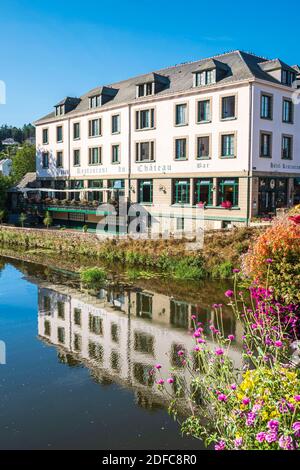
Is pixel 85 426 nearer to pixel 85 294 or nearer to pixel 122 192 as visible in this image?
pixel 85 294

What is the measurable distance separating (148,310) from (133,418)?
804 centimetres

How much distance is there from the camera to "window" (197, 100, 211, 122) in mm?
31381

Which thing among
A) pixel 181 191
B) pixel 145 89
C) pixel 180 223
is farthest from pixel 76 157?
pixel 180 223

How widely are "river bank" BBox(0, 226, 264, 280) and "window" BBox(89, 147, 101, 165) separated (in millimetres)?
10913

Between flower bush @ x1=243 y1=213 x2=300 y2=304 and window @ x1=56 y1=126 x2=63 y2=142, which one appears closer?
flower bush @ x1=243 y1=213 x2=300 y2=304

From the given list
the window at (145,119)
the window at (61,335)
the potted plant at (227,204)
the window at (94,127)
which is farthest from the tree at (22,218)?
the window at (61,335)

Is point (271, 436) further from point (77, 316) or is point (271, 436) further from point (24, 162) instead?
point (24, 162)

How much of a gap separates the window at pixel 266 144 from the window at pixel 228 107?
2329 millimetres

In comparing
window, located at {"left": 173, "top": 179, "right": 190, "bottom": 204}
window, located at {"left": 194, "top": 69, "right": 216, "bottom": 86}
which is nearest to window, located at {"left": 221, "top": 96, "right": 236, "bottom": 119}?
window, located at {"left": 194, "top": 69, "right": 216, "bottom": 86}

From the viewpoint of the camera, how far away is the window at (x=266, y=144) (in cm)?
3019

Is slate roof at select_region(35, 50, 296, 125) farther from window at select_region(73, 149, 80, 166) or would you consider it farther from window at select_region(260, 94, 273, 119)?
window at select_region(73, 149, 80, 166)

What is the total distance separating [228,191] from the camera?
30.8 m

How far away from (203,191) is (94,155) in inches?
485

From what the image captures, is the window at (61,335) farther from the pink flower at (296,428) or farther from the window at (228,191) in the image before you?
the window at (228,191)
